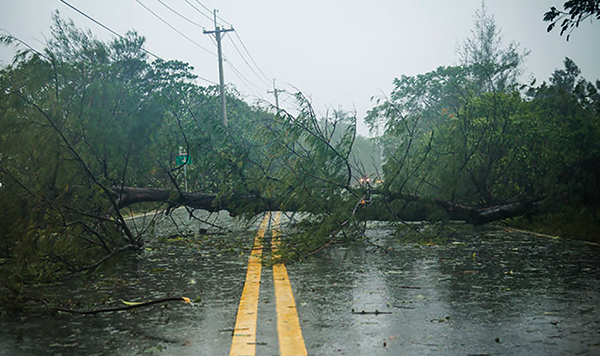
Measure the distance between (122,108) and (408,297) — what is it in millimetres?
6202

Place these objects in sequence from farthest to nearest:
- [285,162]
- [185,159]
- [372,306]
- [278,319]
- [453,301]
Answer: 1. [185,159]
2. [285,162]
3. [453,301]
4. [372,306]
5. [278,319]

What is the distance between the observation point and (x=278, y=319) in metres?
5.35

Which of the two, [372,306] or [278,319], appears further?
[372,306]

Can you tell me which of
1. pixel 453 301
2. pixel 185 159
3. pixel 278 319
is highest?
pixel 185 159

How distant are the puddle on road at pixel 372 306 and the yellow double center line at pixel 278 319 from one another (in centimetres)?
9

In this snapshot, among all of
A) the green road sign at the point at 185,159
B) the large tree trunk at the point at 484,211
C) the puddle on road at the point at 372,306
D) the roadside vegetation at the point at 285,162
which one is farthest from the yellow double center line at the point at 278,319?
the large tree trunk at the point at 484,211

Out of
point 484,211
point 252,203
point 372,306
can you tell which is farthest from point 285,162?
point 372,306

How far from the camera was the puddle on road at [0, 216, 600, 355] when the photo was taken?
450cm

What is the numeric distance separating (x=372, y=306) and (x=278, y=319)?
957mm

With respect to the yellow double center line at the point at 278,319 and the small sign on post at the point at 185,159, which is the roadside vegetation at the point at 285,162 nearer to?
the small sign on post at the point at 185,159

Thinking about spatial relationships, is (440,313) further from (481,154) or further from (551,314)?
(481,154)

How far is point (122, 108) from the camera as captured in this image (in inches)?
411

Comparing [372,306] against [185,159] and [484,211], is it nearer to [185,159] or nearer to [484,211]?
[484,211]

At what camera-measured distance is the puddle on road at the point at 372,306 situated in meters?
4.50
